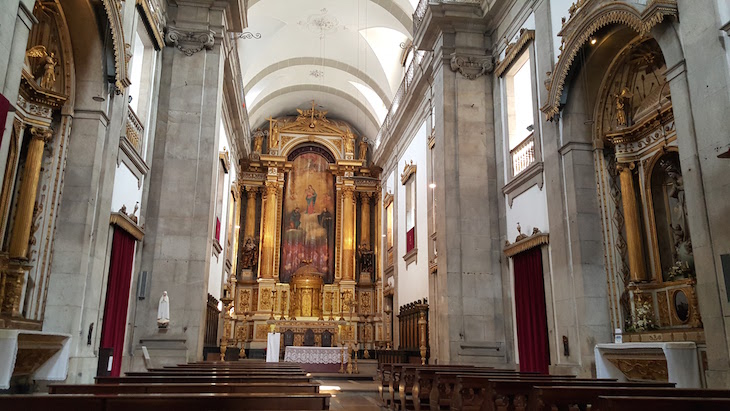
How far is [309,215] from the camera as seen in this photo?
2342cm

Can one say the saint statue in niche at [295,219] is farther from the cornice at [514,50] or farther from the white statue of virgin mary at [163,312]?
the white statue of virgin mary at [163,312]

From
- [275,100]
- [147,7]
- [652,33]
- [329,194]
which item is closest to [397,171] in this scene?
[329,194]

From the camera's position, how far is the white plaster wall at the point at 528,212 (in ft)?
32.5

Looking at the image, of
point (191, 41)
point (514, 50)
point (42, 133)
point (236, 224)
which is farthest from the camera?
point (236, 224)

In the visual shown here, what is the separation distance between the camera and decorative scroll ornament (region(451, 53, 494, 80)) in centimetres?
1234

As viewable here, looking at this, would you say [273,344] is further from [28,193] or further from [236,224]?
[28,193]

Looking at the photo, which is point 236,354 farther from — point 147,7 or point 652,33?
point 652,33

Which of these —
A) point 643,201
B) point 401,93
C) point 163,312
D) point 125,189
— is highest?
point 401,93

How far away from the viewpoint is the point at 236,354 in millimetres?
20047

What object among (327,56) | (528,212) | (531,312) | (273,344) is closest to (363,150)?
(327,56)

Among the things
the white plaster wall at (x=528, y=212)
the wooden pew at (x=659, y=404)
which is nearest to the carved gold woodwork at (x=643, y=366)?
the white plaster wall at (x=528, y=212)

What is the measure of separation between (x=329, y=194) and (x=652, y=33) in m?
17.7

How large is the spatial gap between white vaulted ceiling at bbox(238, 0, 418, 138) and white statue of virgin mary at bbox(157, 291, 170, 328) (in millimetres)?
9095

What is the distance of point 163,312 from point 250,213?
13004mm
